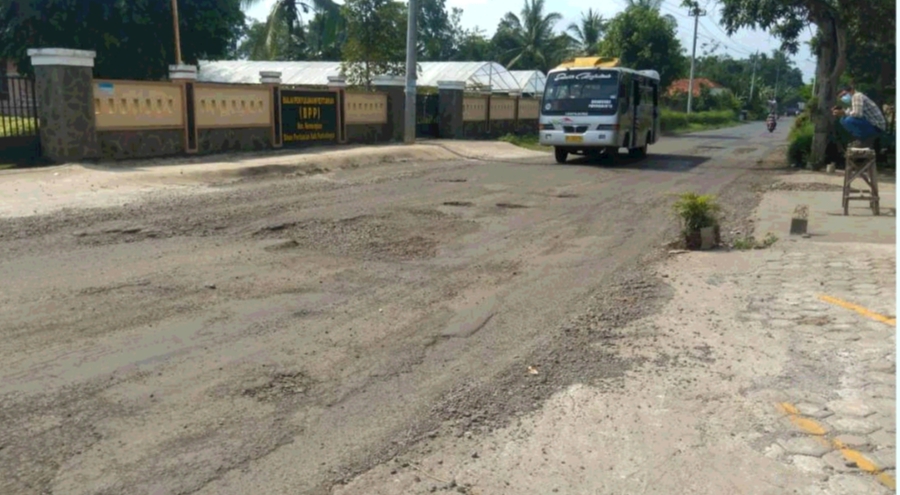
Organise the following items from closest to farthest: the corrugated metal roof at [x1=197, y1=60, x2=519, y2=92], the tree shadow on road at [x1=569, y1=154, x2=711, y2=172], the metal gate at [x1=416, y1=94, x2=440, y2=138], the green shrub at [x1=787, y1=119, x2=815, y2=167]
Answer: the tree shadow on road at [x1=569, y1=154, x2=711, y2=172] < the green shrub at [x1=787, y1=119, x2=815, y2=167] < the metal gate at [x1=416, y1=94, x2=440, y2=138] < the corrugated metal roof at [x1=197, y1=60, x2=519, y2=92]

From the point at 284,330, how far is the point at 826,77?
61.2 ft

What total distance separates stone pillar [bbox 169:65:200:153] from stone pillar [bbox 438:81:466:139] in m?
13.0

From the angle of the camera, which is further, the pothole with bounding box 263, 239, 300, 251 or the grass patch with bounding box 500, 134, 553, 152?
the grass patch with bounding box 500, 134, 553, 152

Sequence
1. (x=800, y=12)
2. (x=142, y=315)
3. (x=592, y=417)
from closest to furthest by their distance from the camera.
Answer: (x=592, y=417) → (x=142, y=315) → (x=800, y=12)

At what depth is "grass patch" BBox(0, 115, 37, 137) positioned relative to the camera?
617 inches

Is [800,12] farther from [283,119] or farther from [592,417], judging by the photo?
[592,417]

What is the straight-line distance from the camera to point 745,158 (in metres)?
27.0

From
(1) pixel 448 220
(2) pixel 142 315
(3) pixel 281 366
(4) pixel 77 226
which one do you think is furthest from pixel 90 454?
(1) pixel 448 220

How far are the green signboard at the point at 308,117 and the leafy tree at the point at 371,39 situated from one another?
7.49m

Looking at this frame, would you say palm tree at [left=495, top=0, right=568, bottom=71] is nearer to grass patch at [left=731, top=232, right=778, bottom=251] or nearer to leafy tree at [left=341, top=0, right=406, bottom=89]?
leafy tree at [left=341, top=0, right=406, bottom=89]

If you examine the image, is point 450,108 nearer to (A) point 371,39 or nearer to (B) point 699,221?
(A) point 371,39

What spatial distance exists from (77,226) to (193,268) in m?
2.96

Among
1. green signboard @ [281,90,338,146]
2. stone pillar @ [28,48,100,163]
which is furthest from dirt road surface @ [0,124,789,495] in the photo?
green signboard @ [281,90,338,146]

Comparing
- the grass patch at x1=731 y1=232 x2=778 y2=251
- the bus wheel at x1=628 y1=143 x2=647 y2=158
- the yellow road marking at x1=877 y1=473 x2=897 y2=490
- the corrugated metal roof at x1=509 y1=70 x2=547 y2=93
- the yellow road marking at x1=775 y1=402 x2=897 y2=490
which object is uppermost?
the corrugated metal roof at x1=509 y1=70 x2=547 y2=93
